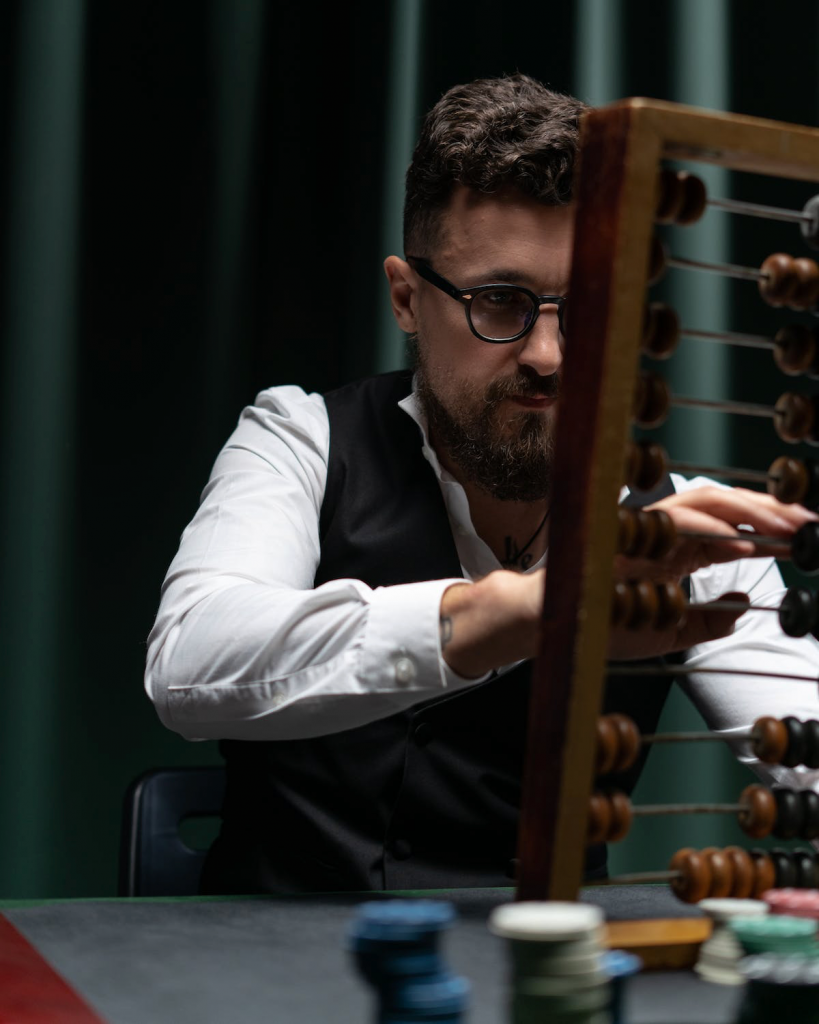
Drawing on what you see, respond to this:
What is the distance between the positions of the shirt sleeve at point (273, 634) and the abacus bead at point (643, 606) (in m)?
0.22

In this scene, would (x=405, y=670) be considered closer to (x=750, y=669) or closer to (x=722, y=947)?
(x=722, y=947)

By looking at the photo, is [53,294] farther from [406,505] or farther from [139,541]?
[406,505]

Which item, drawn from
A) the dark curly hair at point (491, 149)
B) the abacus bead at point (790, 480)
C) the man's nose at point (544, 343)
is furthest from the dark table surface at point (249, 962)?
the dark curly hair at point (491, 149)

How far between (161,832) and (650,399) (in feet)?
3.57

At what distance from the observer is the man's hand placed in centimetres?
97

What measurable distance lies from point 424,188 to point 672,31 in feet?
3.26

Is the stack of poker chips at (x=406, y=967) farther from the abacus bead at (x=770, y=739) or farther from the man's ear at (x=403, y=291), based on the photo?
the man's ear at (x=403, y=291)

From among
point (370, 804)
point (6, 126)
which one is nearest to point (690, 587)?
point (370, 804)

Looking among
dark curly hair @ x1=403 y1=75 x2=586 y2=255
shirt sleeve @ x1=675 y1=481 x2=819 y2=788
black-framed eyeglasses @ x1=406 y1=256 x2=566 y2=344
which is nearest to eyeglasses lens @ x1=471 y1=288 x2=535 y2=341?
black-framed eyeglasses @ x1=406 y1=256 x2=566 y2=344

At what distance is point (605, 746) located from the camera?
2.73ft

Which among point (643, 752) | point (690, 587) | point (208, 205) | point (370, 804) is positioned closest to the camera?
point (370, 804)

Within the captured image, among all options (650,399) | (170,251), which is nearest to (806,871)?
(650,399)

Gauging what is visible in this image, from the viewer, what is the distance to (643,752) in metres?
1.86

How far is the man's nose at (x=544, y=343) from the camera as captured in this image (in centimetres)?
162
